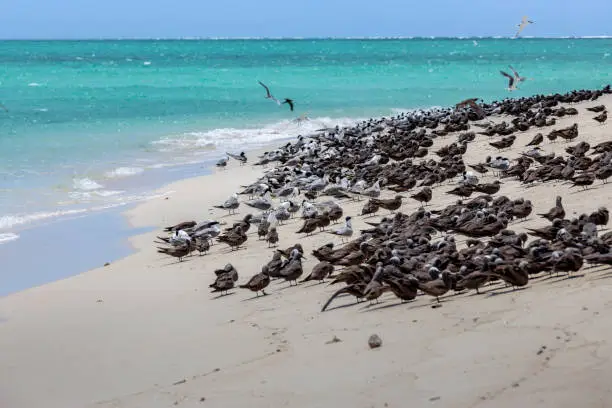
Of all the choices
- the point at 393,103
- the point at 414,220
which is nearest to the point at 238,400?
the point at 414,220

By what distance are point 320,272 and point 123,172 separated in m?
14.2

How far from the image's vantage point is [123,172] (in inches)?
973

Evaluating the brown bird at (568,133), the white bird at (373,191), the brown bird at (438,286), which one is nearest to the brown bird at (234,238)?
the white bird at (373,191)

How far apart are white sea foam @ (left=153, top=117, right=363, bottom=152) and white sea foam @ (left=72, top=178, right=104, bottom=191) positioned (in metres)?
7.35

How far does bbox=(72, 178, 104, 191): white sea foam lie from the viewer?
22.0m

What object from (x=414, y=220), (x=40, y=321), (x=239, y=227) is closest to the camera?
(x=40, y=321)

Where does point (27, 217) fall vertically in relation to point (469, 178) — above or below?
below

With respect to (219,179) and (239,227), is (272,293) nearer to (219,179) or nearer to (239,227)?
(239,227)

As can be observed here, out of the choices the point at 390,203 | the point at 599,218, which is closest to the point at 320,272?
the point at 599,218

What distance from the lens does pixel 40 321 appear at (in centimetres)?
1129

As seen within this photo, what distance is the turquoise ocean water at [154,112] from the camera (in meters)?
22.5

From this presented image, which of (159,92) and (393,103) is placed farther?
(159,92)

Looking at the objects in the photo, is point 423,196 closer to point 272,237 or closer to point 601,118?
point 272,237

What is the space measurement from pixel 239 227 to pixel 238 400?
23.3 ft
